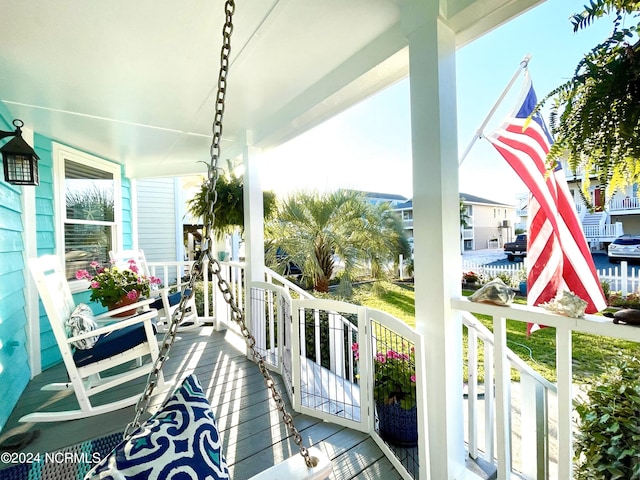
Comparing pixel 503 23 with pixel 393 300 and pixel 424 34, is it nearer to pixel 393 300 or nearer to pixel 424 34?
pixel 424 34

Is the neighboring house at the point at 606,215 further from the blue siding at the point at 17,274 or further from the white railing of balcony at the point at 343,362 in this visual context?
the blue siding at the point at 17,274

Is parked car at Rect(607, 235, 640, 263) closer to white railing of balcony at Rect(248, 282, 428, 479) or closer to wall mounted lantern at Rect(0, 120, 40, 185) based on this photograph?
white railing of balcony at Rect(248, 282, 428, 479)

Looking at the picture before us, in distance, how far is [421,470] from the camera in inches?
57.1

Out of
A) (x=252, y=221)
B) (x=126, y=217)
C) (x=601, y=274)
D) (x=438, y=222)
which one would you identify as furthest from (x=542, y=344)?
(x=126, y=217)

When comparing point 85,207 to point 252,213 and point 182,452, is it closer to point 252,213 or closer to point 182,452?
point 252,213

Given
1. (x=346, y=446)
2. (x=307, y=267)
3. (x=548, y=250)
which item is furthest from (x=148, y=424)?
(x=307, y=267)

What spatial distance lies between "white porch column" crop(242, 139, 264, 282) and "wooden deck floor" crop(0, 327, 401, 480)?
41.7 inches

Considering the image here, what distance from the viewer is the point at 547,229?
1477mm

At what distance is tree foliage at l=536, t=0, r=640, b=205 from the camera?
0.89 m

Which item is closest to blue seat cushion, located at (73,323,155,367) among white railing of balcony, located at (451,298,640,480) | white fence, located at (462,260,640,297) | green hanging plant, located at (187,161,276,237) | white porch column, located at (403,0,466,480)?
green hanging plant, located at (187,161,276,237)

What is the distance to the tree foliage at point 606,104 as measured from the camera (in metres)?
0.89

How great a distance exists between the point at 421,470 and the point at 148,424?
4.18 ft

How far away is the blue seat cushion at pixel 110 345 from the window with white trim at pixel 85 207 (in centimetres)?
193

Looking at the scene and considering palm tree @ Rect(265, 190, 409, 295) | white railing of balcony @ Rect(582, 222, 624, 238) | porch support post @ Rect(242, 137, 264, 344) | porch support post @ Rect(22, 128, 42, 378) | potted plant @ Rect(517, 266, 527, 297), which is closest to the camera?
white railing of balcony @ Rect(582, 222, 624, 238)
